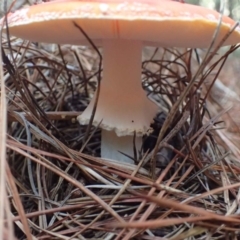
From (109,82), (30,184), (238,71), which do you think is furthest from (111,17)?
(238,71)

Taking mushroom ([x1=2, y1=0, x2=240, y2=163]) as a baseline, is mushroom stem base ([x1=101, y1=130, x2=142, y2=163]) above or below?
below

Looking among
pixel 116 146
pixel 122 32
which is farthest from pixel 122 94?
pixel 122 32

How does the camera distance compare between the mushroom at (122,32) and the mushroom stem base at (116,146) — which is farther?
the mushroom stem base at (116,146)

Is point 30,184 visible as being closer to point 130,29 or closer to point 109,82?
point 109,82

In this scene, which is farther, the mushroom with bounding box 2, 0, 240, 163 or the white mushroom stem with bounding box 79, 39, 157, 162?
the white mushroom stem with bounding box 79, 39, 157, 162

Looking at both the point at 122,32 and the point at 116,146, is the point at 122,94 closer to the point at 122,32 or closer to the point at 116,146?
the point at 116,146

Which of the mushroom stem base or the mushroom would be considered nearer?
the mushroom
